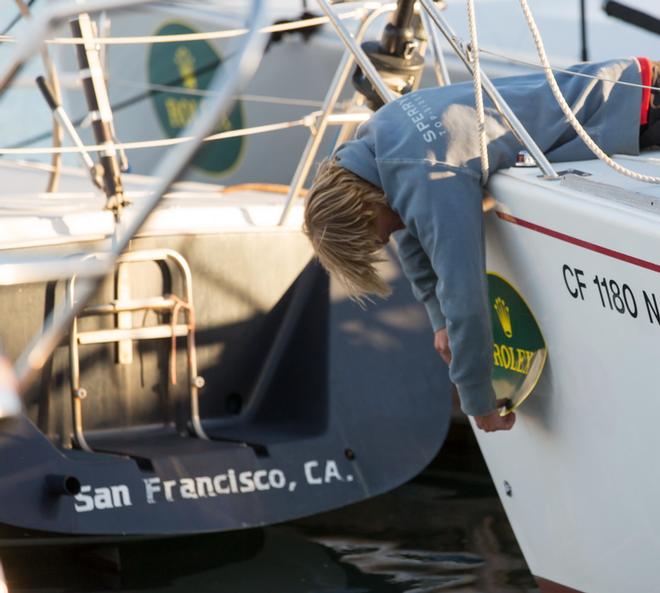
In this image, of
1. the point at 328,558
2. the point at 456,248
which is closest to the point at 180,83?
the point at 328,558

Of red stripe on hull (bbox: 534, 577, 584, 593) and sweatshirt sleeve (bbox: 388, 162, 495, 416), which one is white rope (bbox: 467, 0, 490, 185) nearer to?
sweatshirt sleeve (bbox: 388, 162, 495, 416)

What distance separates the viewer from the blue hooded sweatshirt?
280cm

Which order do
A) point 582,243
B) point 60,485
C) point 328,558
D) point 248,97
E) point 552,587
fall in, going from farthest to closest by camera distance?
point 248,97
point 328,558
point 60,485
point 552,587
point 582,243

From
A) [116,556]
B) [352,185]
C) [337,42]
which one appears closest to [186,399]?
[116,556]

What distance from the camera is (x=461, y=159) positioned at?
9.44ft

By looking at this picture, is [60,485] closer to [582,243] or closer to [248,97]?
[582,243]

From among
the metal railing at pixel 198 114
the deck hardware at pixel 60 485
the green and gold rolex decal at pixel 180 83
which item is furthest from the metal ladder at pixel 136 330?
the green and gold rolex decal at pixel 180 83

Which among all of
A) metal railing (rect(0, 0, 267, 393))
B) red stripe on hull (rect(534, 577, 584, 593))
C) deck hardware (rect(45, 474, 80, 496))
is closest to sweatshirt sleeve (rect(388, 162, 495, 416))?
red stripe on hull (rect(534, 577, 584, 593))

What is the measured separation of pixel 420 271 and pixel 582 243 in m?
0.42

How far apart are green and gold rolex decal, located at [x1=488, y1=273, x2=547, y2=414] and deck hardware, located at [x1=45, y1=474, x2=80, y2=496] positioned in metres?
1.28

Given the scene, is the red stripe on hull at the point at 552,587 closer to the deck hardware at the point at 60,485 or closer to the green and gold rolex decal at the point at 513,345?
the green and gold rolex decal at the point at 513,345

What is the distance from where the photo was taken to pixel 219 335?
4.35 metres

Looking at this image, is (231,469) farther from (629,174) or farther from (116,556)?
(629,174)

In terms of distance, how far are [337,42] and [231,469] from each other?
2.93 meters
